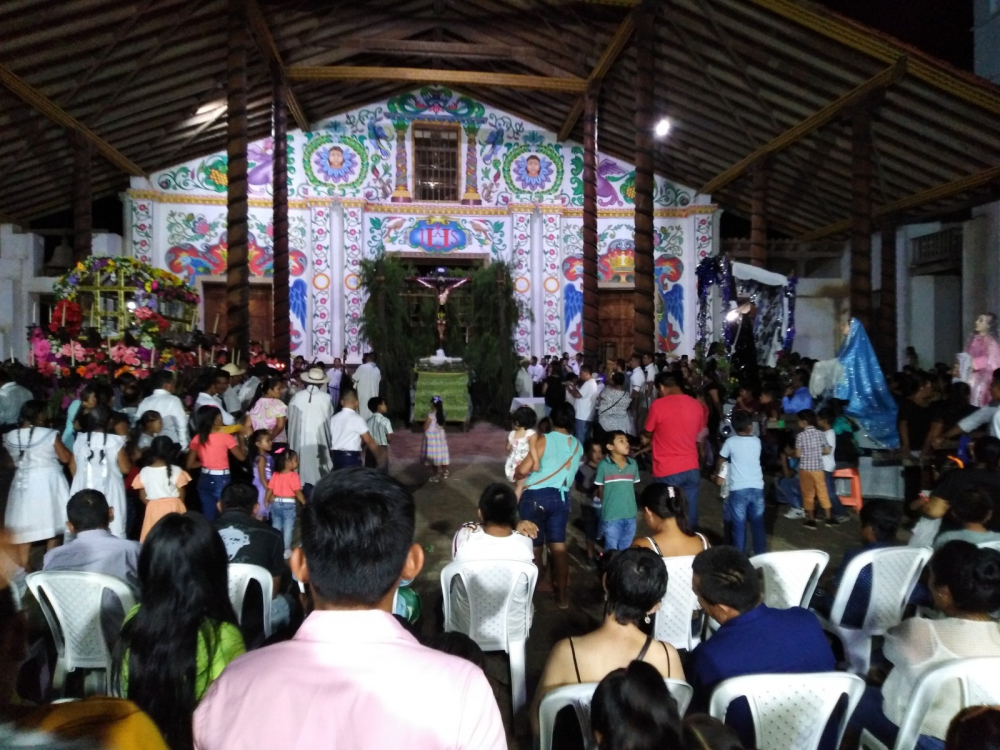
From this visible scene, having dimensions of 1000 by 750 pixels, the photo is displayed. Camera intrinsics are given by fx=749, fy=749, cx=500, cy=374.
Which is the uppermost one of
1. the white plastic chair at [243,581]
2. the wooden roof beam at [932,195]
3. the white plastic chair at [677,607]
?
the wooden roof beam at [932,195]

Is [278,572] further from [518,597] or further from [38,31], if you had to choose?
[38,31]

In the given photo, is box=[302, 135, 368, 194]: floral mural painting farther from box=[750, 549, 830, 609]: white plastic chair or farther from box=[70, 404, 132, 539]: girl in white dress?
box=[750, 549, 830, 609]: white plastic chair

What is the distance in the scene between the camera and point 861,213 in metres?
9.73

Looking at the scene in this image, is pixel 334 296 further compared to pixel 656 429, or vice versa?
pixel 334 296

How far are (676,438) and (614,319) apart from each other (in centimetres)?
1111

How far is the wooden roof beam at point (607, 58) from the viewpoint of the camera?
10.6 m

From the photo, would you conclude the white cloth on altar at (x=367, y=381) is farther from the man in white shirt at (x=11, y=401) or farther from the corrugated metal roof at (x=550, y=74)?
the corrugated metal roof at (x=550, y=74)

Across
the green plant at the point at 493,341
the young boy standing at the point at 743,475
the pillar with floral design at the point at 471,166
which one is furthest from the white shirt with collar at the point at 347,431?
the pillar with floral design at the point at 471,166

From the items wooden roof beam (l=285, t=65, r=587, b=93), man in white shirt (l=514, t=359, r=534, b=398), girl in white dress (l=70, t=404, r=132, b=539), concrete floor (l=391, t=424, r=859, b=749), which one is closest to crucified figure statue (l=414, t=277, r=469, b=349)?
man in white shirt (l=514, t=359, r=534, b=398)

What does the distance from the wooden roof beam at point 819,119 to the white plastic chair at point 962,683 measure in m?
8.69

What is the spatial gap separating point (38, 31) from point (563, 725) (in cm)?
1054

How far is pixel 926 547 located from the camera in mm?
3264

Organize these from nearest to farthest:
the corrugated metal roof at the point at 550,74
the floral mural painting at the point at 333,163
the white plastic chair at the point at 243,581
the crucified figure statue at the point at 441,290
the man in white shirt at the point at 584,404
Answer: the white plastic chair at the point at 243,581 < the man in white shirt at the point at 584,404 < the corrugated metal roof at the point at 550,74 < the crucified figure statue at the point at 441,290 < the floral mural painting at the point at 333,163

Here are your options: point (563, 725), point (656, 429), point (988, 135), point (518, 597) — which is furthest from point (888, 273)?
point (563, 725)
